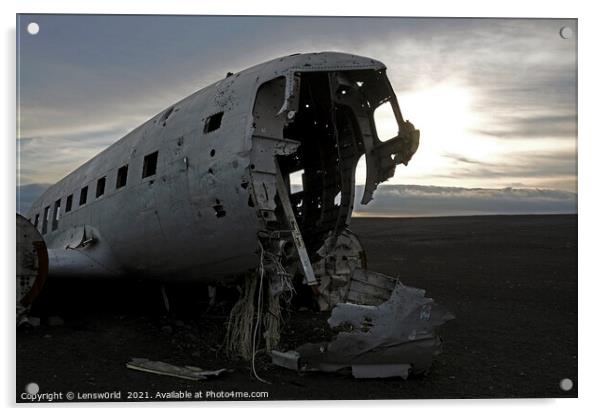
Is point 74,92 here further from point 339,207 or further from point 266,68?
point 339,207

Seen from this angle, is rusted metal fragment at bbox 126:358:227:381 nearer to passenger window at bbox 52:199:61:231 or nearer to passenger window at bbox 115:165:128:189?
passenger window at bbox 115:165:128:189

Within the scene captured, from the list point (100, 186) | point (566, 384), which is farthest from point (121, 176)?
point (566, 384)

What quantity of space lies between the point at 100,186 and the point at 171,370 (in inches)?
160

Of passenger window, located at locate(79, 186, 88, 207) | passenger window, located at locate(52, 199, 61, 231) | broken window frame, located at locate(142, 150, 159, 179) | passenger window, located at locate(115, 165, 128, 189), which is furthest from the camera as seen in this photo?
passenger window, located at locate(52, 199, 61, 231)

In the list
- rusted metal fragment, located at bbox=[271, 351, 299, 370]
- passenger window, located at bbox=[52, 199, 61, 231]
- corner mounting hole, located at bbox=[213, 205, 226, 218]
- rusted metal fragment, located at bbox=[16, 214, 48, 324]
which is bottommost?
rusted metal fragment, located at bbox=[271, 351, 299, 370]

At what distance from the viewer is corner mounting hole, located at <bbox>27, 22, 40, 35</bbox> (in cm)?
741

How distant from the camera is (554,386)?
24.9ft

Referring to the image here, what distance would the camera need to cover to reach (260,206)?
23.2ft

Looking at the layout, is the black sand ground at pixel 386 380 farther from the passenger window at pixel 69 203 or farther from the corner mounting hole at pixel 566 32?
the corner mounting hole at pixel 566 32

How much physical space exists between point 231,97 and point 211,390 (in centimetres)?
371

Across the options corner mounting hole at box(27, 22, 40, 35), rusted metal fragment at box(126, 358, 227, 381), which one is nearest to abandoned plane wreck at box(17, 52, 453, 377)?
A: rusted metal fragment at box(126, 358, 227, 381)

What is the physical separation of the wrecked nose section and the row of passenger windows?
3.17 metres

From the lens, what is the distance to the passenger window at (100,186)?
10.3 metres

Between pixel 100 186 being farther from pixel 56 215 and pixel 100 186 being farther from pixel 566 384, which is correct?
pixel 566 384
